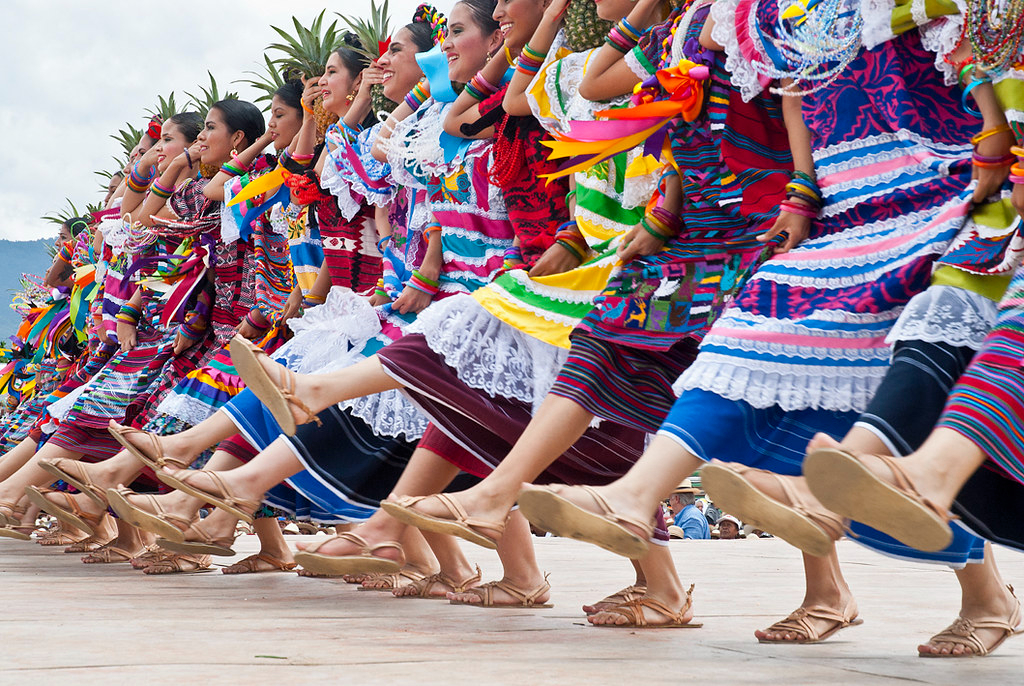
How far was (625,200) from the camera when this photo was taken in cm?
369

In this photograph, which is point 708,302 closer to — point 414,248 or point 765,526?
point 765,526

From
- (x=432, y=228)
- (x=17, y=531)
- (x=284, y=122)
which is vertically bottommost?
(x=17, y=531)

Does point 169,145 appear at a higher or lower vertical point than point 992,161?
higher

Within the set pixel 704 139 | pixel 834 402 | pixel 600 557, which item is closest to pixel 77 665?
pixel 834 402

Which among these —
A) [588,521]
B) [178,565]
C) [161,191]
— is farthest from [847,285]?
[161,191]

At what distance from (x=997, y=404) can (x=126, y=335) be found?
17.7 ft

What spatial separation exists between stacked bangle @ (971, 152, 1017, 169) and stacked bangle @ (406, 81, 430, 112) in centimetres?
269

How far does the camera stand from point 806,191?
9.59 feet

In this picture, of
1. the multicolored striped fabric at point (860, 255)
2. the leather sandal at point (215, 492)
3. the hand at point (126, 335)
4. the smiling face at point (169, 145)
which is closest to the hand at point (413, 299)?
the leather sandal at point (215, 492)

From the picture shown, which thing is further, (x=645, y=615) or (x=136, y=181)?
(x=136, y=181)

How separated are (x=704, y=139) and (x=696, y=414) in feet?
3.17

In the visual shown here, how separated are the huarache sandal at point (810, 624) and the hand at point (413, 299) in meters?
1.91

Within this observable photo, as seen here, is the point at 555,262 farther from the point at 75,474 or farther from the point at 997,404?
the point at 75,474

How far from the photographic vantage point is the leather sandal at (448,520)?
3012 mm
